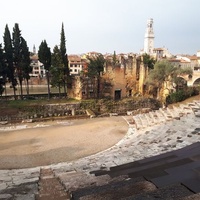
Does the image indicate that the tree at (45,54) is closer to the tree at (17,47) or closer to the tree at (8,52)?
the tree at (17,47)

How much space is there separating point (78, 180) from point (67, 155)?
7.03m

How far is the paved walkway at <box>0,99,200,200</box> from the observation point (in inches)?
290

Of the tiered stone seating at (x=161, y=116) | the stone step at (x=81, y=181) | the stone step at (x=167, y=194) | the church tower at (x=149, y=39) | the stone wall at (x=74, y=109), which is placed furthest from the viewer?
the church tower at (x=149, y=39)

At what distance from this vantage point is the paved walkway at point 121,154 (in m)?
7.36

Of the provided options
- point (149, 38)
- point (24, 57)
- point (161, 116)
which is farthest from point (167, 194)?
point (149, 38)

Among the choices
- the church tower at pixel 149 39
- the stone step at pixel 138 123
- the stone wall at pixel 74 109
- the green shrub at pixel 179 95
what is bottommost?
the stone step at pixel 138 123

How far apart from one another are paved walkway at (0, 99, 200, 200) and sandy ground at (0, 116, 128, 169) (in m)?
0.98

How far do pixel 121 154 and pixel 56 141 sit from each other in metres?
6.62

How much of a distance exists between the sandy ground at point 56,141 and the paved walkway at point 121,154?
0.98 m

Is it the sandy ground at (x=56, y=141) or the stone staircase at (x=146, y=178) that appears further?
the sandy ground at (x=56, y=141)

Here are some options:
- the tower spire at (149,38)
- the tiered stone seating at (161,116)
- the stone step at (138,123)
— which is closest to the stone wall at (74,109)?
the stone step at (138,123)

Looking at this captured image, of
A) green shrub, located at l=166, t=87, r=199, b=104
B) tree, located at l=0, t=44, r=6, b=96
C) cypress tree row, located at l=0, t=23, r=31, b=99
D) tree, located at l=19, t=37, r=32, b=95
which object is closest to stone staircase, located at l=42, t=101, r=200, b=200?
green shrub, located at l=166, t=87, r=199, b=104

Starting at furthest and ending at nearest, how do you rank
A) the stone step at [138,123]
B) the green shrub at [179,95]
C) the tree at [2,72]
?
the green shrub at [179,95] → the tree at [2,72] → the stone step at [138,123]

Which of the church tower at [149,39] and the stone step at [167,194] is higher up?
the church tower at [149,39]
